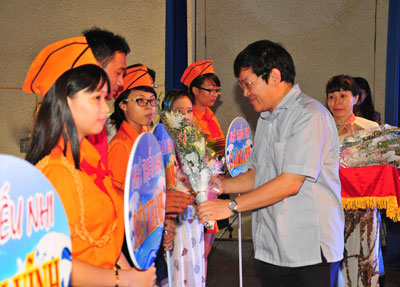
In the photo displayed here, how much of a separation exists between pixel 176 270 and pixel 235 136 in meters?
1.09

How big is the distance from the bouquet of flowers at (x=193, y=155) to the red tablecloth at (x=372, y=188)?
3.90ft

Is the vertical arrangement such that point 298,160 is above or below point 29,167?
above

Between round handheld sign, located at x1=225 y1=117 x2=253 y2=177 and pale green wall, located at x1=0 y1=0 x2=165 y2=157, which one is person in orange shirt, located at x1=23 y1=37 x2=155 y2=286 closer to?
round handheld sign, located at x1=225 y1=117 x2=253 y2=177

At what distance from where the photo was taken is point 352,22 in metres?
5.25

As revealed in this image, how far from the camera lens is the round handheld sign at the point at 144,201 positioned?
4.38 feet

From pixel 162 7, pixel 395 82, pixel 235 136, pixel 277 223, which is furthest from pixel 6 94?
pixel 395 82

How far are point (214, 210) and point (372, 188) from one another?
4.85 ft

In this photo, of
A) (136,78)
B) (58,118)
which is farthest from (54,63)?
(136,78)

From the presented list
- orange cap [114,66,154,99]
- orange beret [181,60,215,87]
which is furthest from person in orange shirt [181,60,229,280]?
orange cap [114,66,154,99]

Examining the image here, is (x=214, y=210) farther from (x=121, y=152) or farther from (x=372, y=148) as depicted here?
(x=372, y=148)

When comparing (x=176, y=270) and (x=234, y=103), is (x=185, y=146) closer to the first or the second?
(x=176, y=270)

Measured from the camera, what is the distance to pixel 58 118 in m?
1.42

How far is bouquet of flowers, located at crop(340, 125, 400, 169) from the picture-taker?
3.04m

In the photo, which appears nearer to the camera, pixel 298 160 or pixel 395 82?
pixel 298 160
